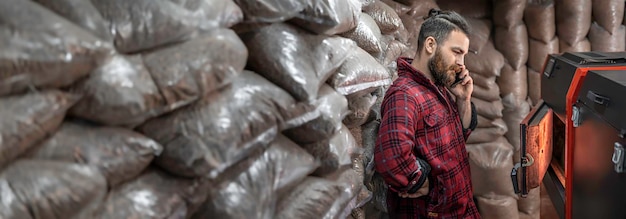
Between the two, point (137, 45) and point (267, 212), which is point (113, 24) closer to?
point (137, 45)

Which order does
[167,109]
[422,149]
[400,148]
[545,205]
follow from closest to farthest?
[167,109]
[400,148]
[422,149]
[545,205]

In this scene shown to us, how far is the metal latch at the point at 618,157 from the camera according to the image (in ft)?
4.14

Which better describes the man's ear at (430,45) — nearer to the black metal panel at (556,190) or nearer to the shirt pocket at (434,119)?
the shirt pocket at (434,119)

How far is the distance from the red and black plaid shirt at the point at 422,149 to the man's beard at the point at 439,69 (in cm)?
5

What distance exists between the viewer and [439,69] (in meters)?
1.86

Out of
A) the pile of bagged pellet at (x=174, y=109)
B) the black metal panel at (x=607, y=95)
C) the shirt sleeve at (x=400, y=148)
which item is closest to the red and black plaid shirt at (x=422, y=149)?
the shirt sleeve at (x=400, y=148)

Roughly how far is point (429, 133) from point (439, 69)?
0.23 m

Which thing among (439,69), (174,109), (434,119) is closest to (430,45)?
(439,69)

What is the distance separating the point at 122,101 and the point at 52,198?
0.16m

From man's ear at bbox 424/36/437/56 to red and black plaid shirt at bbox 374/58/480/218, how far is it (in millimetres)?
85

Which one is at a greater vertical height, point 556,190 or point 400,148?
point 400,148

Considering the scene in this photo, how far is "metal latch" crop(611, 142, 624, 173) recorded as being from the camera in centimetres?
126

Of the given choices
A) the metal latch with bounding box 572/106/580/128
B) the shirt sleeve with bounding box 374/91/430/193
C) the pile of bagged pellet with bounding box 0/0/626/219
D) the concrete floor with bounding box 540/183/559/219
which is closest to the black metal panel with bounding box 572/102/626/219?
the metal latch with bounding box 572/106/580/128

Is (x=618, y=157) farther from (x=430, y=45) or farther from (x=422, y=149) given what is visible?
(x=430, y=45)
